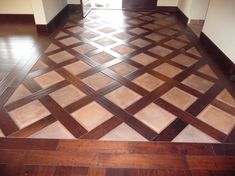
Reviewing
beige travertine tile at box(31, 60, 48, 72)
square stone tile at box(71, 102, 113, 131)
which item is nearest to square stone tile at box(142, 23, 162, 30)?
beige travertine tile at box(31, 60, 48, 72)

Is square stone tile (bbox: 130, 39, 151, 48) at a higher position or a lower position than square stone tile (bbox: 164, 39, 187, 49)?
higher

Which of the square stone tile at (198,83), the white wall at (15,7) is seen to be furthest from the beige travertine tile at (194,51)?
the white wall at (15,7)

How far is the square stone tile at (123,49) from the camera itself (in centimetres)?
310

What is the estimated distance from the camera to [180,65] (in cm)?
281

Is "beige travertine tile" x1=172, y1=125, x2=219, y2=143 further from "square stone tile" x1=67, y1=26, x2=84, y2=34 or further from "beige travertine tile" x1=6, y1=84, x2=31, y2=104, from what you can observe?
"square stone tile" x1=67, y1=26, x2=84, y2=34

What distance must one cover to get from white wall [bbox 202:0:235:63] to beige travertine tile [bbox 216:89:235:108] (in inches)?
21.3

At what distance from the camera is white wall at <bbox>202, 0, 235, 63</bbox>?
8.58ft

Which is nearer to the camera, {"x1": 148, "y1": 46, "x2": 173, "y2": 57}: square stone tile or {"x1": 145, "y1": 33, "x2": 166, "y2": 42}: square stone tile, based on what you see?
{"x1": 148, "y1": 46, "x2": 173, "y2": 57}: square stone tile

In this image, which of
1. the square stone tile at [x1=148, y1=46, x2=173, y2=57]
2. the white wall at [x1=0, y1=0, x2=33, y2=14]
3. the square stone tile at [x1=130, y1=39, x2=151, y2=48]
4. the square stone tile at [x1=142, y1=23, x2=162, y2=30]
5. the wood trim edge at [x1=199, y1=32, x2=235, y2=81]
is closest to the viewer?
the wood trim edge at [x1=199, y1=32, x2=235, y2=81]

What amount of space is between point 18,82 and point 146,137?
156cm

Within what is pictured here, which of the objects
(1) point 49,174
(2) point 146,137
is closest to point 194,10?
(2) point 146,137

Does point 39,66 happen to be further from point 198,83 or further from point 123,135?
point 198,83

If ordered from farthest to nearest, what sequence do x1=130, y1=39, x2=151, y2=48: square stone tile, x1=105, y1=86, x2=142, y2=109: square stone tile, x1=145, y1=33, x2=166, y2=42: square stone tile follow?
x1=145, y1=33, x2=166, y2=42: square stone tile, x1=130, y1=39, x2=151, y2=48: square stone tile, x1=105, y1=86, x2=142, y2=109: square stone tile

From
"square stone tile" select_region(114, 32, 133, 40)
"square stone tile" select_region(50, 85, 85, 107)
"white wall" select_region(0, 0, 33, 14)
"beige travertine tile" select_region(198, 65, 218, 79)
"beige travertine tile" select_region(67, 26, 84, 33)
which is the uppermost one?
"white wall" select_region(0, 0, 33, 14)
